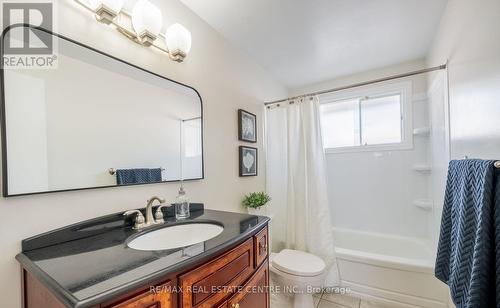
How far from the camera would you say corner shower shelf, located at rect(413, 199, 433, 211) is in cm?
221

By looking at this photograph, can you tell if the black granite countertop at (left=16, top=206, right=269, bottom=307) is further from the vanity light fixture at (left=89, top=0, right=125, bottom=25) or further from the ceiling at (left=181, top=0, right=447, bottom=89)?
the ceiling at (left=181, top=0, right=447, bottom=89)

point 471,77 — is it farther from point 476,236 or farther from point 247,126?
point 247,126

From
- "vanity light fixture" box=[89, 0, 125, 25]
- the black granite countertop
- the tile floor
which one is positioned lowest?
the tile floor

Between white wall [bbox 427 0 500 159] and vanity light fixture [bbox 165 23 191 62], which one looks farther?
vanity light fixture [bbox 165 23 191 62]

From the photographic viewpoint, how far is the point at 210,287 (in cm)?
75

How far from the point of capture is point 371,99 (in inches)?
104

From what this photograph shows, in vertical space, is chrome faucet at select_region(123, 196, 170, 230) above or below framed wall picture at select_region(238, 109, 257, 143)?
below

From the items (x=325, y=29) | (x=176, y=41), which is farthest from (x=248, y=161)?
(x=325, y=29)

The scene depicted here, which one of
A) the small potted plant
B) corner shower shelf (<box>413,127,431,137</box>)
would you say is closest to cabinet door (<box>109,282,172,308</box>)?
the small potted plant

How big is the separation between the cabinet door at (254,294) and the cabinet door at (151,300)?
309 millimetres

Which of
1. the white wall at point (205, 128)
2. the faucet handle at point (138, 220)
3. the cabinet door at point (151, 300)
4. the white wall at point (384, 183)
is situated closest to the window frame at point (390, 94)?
the white wall at point (384, 183)

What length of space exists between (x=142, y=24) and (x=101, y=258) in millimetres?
1088

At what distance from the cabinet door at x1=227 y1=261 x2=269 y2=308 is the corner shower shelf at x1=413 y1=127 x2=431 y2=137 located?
2230 mm

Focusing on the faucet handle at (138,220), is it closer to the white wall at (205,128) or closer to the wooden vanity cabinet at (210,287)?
the white wall at (205,128)
